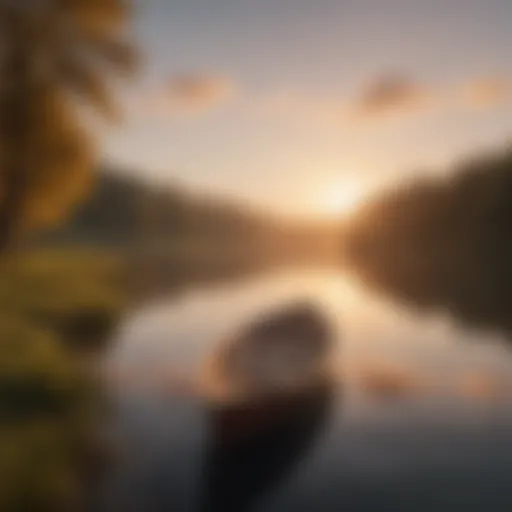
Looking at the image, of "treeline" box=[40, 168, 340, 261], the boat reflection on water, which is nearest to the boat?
the boat reflection on water

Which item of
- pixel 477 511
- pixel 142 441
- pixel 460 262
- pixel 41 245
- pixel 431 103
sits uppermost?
pixel 431 103

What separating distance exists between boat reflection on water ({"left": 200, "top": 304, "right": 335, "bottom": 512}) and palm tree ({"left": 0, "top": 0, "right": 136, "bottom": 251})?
351 mm

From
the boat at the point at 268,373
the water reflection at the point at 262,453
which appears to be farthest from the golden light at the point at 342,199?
the water reflection at the point at 262,453

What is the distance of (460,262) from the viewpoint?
1173 mm

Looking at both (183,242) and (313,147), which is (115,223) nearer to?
(183,242)

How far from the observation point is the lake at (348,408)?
3.67 ft

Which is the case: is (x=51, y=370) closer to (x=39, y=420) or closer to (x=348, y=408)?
(x=39, y=420)

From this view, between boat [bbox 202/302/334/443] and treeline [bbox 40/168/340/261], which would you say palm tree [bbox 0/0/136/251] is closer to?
treeline [bbox 40/168/340/261]

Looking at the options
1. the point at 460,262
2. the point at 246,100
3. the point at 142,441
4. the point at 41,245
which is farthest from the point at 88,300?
the point at 460,262

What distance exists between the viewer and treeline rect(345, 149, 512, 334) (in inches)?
45.5

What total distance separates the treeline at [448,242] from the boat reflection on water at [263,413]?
15cm

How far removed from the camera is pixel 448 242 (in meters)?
1.18

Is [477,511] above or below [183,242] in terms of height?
below

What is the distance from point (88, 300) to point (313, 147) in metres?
0.41
